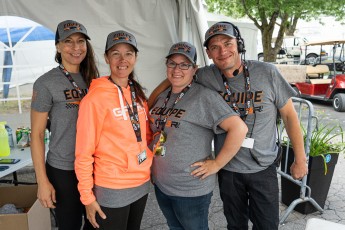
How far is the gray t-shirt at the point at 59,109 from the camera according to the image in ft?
6.07

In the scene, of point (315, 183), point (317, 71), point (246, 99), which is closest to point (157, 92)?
point (246, 99)

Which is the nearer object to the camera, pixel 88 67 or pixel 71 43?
pixel 71 43

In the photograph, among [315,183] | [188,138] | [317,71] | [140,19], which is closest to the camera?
[188,138]

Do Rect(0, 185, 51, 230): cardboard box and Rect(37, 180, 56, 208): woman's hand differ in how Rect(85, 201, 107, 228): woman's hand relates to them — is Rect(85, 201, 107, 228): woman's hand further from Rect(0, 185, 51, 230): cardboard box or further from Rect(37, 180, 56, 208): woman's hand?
Rect(0, 185, 51, 230): cardboard box

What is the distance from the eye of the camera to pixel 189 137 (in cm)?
186

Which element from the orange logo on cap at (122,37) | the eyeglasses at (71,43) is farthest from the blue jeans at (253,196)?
the eyeglasses at (71,43)

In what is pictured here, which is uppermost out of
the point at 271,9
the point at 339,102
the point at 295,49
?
the point at 271,9

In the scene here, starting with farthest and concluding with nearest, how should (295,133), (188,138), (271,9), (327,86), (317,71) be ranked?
(271,9) → (317,71) → (327,86) → (295,133) → (188,138)

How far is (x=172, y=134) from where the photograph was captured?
1.87 metres

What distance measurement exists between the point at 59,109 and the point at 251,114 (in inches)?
47.2

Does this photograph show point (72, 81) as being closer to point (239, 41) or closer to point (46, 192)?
point (46, 192)

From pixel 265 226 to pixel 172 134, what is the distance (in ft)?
3.29

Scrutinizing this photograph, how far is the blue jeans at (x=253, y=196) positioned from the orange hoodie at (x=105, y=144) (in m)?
0.73

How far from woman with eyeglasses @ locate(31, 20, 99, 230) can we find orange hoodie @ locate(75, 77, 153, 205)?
209mm
